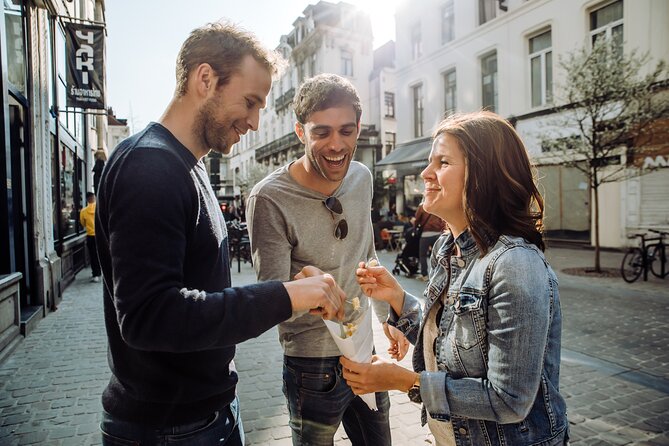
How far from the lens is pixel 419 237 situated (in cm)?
988

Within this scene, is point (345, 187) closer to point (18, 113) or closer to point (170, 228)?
point (170, 228)

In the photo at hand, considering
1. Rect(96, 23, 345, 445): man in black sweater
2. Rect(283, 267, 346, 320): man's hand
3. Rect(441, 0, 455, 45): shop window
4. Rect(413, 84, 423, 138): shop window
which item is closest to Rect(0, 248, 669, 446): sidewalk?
Rect(283, 267, 346, 320): man's hand

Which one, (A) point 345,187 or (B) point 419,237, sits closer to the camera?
(A) point 345,187

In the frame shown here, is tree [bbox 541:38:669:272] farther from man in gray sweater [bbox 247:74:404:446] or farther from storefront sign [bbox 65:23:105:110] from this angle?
storefront sign [bbox 65:23:105:110]

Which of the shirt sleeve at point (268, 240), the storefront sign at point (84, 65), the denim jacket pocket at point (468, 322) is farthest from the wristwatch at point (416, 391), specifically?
the storefront sign at point (84, 65)

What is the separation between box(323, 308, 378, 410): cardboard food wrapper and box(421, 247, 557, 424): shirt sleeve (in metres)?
0.36

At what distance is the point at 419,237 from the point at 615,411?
626cm

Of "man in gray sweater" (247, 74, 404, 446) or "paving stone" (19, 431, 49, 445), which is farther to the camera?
"paving stone" (19, 431, 49, 445)

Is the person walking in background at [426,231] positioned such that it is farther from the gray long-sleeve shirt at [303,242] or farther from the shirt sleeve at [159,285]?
the shirt sleeve at [159,285]

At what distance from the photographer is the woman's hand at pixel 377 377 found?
1.45 metres

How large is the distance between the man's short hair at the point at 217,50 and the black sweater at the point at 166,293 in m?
0.25

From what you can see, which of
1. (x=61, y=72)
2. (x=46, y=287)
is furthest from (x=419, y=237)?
(x=61, y=72)

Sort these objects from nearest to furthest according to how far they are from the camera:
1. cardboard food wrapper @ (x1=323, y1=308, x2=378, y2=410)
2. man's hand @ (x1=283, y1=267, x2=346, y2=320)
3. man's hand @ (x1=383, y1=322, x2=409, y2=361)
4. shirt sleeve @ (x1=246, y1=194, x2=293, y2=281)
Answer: man's hand @ (x1=283, y1=267, x2=346, y2=320) < cardboard food wrapper @ (x1=323, y1=308, x2=378, y2=410) < shirt sleeve @ (x1=246, y1=194, x2=293, y2=281) < man's hand @ (x1=383, y1=322, x2=409, y2=361)

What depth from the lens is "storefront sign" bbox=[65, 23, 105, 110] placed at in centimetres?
870
